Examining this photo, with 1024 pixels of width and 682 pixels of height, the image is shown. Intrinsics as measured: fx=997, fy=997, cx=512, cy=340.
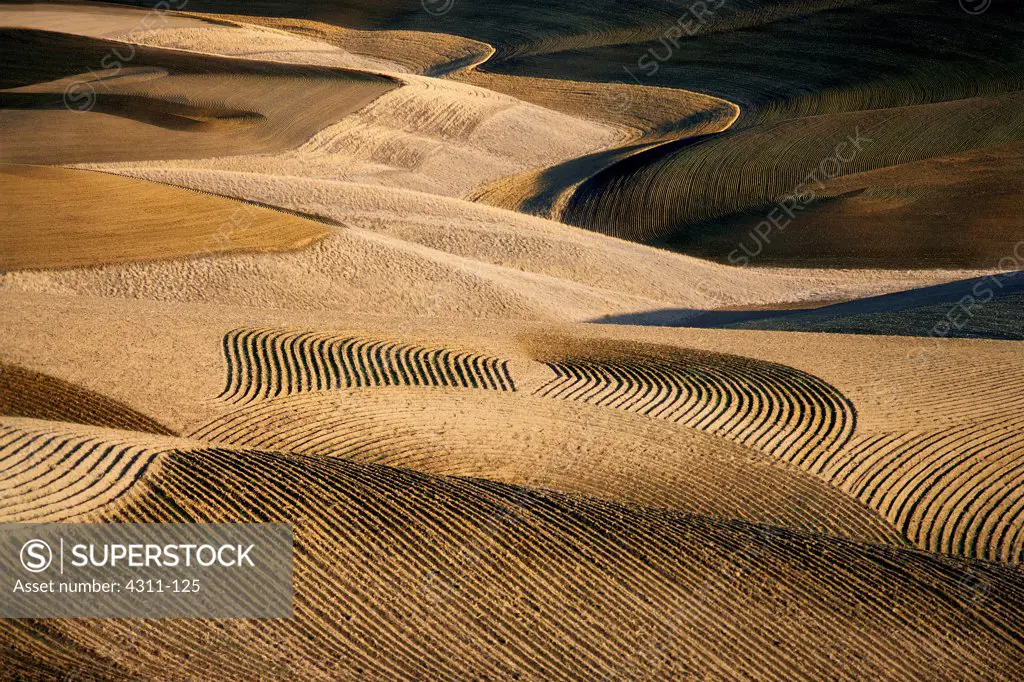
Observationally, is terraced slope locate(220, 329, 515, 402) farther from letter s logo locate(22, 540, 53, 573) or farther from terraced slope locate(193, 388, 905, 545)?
letter s logo locate(22, 540, 53, 573)

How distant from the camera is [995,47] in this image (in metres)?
54.1

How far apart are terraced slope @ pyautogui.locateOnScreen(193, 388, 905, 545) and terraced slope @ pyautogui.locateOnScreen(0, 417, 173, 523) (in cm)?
239

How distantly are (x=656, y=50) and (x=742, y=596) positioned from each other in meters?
52.2

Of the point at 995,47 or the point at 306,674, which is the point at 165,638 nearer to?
the point at 306,674

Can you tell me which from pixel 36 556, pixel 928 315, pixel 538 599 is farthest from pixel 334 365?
pixel 928 315

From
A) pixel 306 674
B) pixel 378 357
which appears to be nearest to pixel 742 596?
pixel 306 674

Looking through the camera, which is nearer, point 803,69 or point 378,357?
point 378,357

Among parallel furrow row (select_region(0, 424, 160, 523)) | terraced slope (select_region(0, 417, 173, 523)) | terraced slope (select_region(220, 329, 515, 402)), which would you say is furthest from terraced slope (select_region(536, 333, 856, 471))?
parallel furrow row (select_region(0, 424, 160, 523))

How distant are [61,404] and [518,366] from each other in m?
7.26

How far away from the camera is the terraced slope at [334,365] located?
14.7 m

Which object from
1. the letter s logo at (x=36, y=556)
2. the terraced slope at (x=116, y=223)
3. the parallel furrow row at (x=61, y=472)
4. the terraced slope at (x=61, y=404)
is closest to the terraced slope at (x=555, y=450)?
the terraced slope at (x=61, y=404)

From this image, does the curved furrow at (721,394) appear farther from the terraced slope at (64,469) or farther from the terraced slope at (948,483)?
the terraced slope at (64,469)

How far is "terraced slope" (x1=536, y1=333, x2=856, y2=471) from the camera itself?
575 inches

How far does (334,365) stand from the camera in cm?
1562
